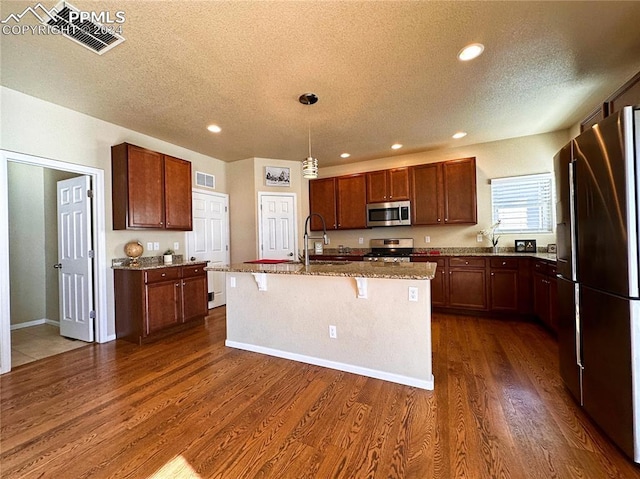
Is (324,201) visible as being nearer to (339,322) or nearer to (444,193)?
(444,193)

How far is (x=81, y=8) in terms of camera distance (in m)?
1.74

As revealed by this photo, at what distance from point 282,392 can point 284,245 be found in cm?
329

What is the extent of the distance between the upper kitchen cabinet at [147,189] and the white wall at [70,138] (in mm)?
146

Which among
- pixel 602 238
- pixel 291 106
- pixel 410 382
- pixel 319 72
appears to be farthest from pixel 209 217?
pixel 602 238

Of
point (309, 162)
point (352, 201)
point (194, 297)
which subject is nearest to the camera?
point (309, 162)

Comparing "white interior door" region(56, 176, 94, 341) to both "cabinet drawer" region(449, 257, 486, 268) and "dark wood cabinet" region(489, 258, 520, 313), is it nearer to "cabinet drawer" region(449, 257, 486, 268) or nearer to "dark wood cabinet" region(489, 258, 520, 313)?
"cabinet drawer" region(449, 257, 486, 268)

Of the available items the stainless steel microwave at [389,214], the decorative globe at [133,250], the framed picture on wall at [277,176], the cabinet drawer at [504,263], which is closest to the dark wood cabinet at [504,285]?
the cabinet drawer at [504,263]

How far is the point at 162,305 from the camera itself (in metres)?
3.42

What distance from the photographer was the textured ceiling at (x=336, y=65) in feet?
5.94

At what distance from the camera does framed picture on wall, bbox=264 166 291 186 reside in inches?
202

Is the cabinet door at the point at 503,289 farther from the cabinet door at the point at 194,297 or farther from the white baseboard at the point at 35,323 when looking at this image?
the white baseboard at the point at 35,323

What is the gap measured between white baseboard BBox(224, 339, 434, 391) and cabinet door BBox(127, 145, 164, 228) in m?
1.89

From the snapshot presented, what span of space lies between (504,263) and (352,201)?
8.43 feet

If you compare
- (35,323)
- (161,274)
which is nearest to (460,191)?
(161,274)
